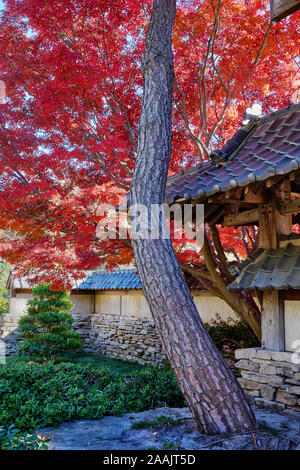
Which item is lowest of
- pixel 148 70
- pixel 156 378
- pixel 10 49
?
pixel 156 378

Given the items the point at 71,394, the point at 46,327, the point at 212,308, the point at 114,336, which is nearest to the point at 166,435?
the point at 71,394

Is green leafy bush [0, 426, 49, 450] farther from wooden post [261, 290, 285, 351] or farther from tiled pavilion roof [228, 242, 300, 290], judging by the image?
wooden post [261, 290, 285, 351]

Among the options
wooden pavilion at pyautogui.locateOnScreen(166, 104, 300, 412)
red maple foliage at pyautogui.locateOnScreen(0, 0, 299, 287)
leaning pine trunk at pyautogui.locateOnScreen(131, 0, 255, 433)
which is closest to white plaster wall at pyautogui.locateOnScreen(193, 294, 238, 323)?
red maple foliage at pyautogui.locateOnScreen(0, 0, 299, 287)

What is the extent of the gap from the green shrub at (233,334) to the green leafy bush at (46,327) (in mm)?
5699

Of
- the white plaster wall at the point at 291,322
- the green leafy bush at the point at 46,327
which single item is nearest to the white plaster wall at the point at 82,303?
the green leafy bush at the point at 46,327

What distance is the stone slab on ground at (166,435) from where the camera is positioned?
3482mm

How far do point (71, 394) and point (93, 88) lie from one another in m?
4.82

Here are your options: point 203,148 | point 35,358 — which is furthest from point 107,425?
point 35,358

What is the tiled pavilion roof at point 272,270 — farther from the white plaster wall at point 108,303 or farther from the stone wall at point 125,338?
the white plaster wall at point 108,303

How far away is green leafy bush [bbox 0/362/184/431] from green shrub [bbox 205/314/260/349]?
Result: 2.11 metres

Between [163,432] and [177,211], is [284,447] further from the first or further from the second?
[177,211]

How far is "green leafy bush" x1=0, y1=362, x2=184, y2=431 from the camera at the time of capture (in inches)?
190
